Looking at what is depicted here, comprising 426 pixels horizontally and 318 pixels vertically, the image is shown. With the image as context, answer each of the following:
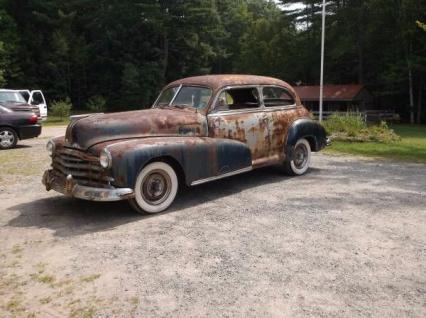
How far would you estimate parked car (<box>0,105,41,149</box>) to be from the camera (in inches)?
534

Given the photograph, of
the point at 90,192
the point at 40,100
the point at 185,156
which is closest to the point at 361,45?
the point at 40,100

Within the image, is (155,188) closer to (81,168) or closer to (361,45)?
(81,168)

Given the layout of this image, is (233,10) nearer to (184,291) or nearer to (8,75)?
(8,75)

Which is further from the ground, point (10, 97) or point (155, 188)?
point (10, 97)

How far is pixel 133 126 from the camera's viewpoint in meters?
6.33

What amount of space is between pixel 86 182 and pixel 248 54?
5337 centimetres

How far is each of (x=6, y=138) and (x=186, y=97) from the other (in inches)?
340

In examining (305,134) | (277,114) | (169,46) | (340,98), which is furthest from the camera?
(169,46)

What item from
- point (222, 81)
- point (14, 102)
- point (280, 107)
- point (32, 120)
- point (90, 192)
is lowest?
point (90, 192)

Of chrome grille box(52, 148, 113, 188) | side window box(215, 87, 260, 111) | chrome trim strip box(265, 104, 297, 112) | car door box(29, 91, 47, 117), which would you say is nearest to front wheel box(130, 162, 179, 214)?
chrome grille box(52, 148, 113, 188)

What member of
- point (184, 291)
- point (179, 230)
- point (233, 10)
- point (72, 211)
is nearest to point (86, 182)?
point (72, 211)

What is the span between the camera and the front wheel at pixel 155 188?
6.05 metres

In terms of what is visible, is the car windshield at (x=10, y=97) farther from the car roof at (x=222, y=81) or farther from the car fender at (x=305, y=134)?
the car fender at (x=305, y=134)

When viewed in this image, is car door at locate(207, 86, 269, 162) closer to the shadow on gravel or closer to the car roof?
the car roof
